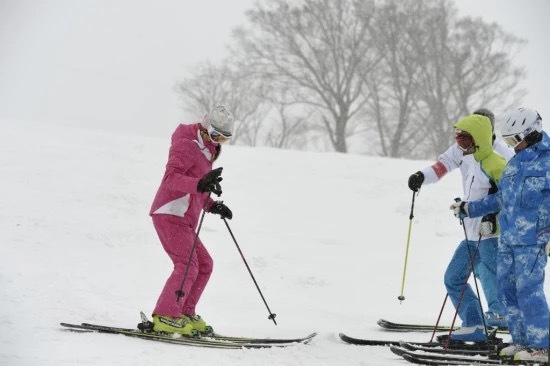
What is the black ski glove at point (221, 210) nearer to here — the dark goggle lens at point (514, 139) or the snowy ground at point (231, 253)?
the snowy ground at point (231, 253)

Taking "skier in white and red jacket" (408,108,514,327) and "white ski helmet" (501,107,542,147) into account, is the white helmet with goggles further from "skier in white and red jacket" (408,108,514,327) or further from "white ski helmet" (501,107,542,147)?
"white ski helmet" (501,107,542,147)

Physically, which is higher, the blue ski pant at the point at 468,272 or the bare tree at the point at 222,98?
the bare tree at the point at 222,98

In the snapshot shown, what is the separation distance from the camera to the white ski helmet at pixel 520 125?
4617 millimetres

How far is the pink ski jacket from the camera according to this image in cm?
520

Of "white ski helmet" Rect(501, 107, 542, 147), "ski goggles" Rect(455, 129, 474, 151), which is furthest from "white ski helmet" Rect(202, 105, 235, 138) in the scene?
"white ski helmet" Rect(501, 107, 542, 147)

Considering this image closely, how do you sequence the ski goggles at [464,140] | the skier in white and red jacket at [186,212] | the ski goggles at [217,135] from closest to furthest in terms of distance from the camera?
the skier in white and red jacket at [186,212]
the ski goggles at [217,135]
the ski goggles at [464,140]

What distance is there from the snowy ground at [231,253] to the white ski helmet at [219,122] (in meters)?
1.77

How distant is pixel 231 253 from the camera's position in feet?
30.7

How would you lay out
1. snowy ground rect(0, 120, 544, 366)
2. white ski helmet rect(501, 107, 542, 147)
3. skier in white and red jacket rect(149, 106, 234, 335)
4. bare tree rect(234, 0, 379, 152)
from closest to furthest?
white ski helmet rect(501, 107, 542, 147) < snowy ground rect(0, 120, 544, 366) < skier in white and red jacket rect(149, 106, 234, 335) < bare tree rect(234, 0, 379, 152)

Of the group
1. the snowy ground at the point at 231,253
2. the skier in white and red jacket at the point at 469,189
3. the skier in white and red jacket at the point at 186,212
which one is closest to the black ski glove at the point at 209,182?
the skier in white and red jacket at the point at 186,212

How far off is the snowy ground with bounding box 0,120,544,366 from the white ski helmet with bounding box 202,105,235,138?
1771mm

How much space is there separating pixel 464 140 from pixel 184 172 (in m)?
2.40

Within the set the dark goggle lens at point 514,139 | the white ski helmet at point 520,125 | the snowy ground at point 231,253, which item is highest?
the white ski helmet at point 520,125

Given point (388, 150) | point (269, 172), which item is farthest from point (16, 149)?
point (388, 150)
